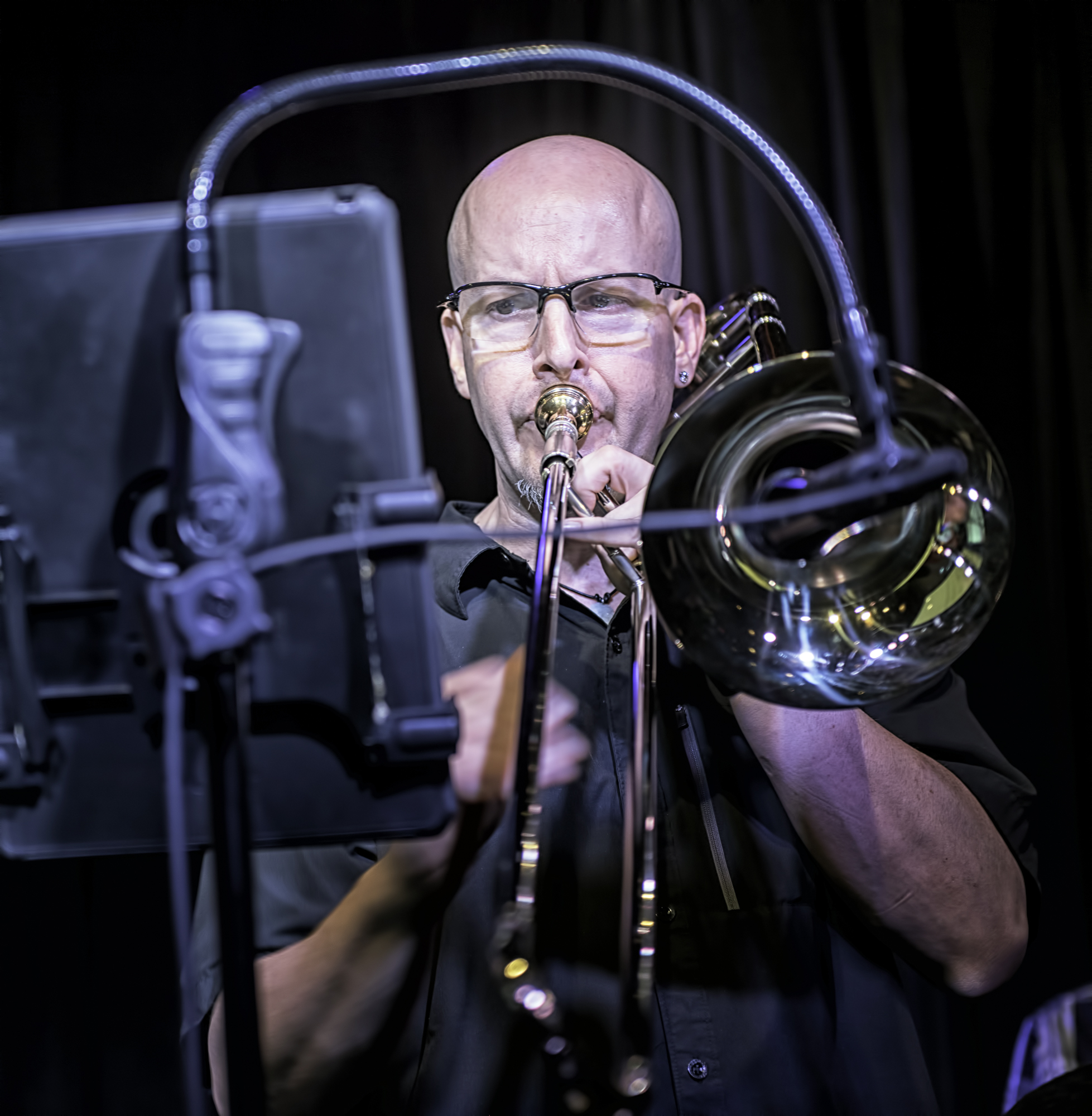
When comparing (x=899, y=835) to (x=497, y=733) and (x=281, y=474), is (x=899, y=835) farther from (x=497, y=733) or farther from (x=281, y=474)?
(x=281, y=474)

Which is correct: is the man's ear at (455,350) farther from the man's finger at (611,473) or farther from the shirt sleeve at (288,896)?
the shirt sleeve at (288,896)

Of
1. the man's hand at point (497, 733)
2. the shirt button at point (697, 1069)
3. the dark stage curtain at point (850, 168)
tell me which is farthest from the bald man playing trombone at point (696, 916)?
the dark stage curtain at point (850, 168)

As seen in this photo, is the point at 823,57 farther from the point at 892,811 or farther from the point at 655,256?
the point at 892,811

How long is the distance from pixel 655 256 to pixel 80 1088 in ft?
6.68

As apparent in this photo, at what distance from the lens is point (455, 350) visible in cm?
194

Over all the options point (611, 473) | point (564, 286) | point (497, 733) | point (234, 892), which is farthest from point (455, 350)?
point (234, 892)

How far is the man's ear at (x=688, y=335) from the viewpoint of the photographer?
1.91 meters

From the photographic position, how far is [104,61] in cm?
213

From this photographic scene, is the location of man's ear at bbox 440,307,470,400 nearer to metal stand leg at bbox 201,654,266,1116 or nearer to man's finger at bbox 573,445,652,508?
man's finger at bbox 573,445,652,508

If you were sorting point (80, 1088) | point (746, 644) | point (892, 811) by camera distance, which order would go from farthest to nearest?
point (80, 1088)
point (892, 811)
point (746, 644)

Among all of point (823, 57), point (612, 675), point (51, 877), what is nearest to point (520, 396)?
point (612, 675)

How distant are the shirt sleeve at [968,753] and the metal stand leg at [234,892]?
3.74ft

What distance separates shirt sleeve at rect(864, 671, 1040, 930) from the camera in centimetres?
151

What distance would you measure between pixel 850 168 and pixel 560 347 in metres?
0.98
